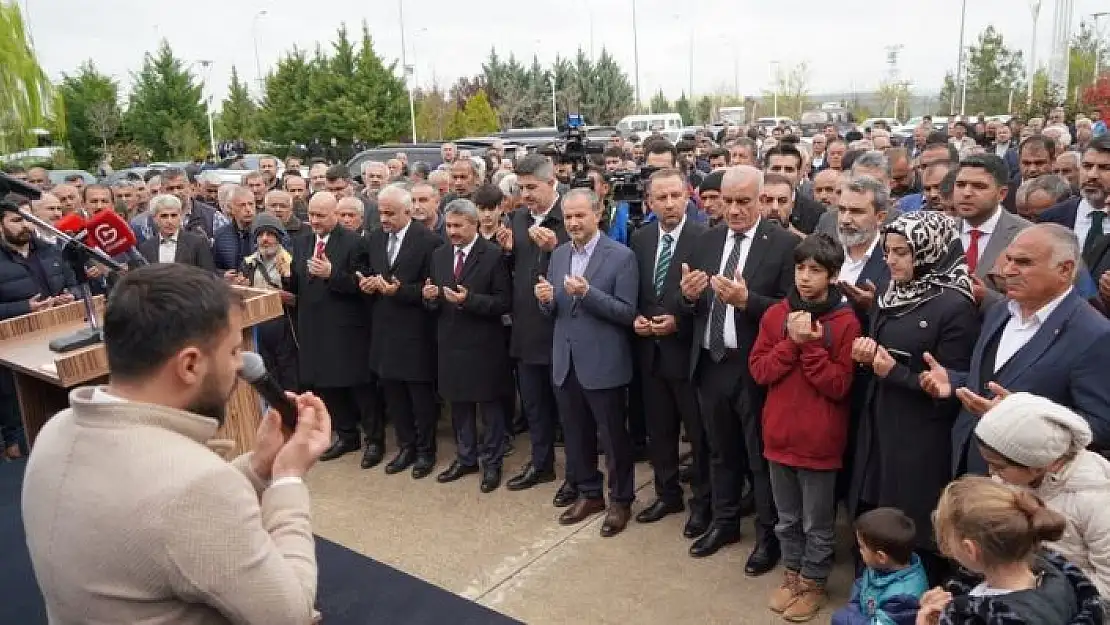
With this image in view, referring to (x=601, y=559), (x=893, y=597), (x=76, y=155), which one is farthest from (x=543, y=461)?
(x=76, y=155)

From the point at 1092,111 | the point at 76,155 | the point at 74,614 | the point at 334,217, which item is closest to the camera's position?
the point at 74,614

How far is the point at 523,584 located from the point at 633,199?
3024mm

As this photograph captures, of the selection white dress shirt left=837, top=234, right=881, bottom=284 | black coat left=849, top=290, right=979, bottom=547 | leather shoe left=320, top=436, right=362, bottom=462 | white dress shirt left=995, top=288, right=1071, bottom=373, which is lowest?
leather shoe left=320, top=436, right=362, bottom=462

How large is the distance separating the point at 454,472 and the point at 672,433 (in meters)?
1.67

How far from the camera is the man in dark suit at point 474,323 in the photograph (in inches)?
202

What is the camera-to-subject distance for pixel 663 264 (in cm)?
448

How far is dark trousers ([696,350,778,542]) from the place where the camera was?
402cm

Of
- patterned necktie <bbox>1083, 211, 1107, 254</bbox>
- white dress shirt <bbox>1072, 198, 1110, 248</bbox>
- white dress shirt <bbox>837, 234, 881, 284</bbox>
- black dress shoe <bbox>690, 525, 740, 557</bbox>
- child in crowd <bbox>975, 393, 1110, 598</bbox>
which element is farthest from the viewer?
white dress shirt <bbox>1072, 198, 1110, 248</bbox>

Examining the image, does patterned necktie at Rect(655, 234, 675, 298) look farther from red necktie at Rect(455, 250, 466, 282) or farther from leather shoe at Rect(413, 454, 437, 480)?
leather shoe at Rect(413, 454, 437, 480)

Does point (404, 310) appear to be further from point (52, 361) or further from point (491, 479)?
point (52, 361)

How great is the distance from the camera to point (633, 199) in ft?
19.7

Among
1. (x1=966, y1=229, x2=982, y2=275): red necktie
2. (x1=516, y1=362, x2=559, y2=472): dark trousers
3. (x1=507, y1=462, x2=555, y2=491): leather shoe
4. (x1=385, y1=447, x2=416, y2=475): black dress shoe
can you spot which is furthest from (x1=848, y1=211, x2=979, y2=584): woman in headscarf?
(x1=385, y1=447, x2=416, y2=475): black dress shoe

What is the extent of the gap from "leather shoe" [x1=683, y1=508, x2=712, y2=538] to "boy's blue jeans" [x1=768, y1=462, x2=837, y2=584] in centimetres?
69

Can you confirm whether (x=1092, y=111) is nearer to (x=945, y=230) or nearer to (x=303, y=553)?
(x=945, y=230)
